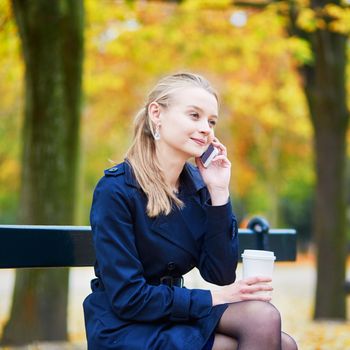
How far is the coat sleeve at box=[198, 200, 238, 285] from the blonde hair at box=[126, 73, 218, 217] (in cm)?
15

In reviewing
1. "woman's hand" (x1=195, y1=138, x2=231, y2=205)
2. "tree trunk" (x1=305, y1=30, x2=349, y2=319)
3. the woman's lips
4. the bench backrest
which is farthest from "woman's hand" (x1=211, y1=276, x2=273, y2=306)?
"tree trunk" (x1=305, y1=30, x2=349, y2=319)

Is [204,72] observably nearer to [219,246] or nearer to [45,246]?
[45,246]

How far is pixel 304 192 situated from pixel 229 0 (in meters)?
20.4

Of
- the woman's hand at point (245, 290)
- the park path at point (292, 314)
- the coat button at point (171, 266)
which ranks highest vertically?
the coat button at point (171, 266)

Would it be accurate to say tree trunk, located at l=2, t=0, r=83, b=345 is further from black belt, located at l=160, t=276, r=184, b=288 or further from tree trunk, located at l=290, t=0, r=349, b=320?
black belt, located at l=160, t=276, r=184, b=288

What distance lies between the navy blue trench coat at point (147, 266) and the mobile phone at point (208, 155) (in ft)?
0.58

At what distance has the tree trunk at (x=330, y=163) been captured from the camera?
913 cm

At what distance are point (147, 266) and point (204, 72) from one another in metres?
15.9

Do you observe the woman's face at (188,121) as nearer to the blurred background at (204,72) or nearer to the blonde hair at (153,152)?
the blonde hair at (153,152)

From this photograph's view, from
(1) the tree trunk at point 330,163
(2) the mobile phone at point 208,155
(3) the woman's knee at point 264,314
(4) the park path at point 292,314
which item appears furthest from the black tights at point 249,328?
(1) the tree trunk at point 330,163

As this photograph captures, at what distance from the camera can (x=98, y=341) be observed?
9.23 ft

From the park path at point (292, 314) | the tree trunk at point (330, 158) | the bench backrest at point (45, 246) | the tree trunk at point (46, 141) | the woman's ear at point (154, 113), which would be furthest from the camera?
the tree trunk at point (330, 158)

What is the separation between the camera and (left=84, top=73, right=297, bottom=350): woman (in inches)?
109

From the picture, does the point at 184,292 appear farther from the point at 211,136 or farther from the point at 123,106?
the point at 123,106
